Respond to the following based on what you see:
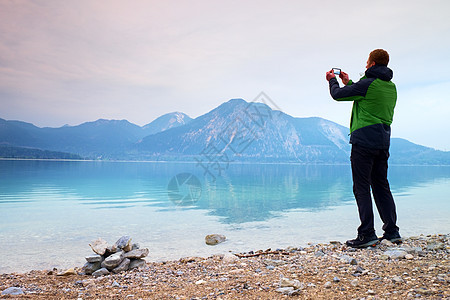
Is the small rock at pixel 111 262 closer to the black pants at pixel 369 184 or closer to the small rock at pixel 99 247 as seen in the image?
the small rock at pixel 99 247

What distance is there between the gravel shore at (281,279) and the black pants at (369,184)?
0.53 m

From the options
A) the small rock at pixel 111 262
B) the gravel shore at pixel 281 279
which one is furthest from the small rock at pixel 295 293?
the small rock at pixel 111 262

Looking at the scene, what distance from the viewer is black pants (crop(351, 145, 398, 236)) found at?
6.68 metres

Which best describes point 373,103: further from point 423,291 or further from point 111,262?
point 111,262

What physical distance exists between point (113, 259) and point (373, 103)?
6108 mm

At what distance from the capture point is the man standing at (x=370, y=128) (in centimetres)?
659

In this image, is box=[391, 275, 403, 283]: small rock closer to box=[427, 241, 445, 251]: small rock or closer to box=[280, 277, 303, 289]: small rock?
box=[280, 277, 303, 289]: small rock

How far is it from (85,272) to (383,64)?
7581 mm

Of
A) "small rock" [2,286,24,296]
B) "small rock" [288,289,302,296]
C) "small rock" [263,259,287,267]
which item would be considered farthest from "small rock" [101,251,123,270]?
"small rock" [288,289,302,296]

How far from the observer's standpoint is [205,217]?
17.3 m

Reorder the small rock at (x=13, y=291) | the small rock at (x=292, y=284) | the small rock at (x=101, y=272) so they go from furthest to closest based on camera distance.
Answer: the small rock at (x=101, y=272), the small rock at (x=13, y=291), the small rock at (x=292, y=284)

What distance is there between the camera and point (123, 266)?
663cm

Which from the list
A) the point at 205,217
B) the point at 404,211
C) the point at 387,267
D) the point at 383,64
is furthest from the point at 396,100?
the point at 404,211

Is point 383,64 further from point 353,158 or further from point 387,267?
point 387,267
